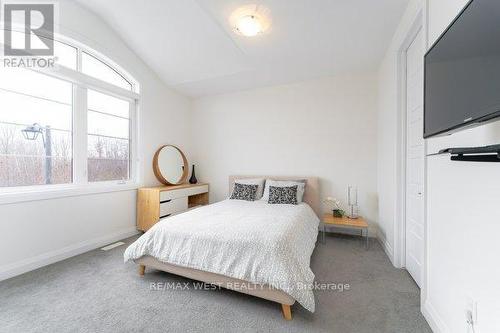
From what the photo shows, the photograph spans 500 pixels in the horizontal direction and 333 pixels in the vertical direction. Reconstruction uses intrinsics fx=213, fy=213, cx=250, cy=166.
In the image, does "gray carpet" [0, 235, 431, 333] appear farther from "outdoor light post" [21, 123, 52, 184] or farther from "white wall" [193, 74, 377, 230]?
"white wall" [193, 74, 377, 230]

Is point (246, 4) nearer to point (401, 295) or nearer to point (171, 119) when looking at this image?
point (171, 119)

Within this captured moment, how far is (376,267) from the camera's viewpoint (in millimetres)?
2273

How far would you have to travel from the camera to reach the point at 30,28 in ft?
7.41

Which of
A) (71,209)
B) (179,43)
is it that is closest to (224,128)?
(179,43)

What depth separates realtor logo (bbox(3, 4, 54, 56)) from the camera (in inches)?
84.3

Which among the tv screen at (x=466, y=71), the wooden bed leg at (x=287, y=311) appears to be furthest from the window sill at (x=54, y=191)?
the tv screen at (x=466, y=71)

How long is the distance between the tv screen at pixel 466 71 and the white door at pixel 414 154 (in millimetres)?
768

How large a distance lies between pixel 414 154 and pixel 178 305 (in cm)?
249

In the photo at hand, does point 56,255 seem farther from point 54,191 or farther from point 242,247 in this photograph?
point 242,247

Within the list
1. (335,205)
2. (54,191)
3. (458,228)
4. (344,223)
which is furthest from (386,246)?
(54,191)

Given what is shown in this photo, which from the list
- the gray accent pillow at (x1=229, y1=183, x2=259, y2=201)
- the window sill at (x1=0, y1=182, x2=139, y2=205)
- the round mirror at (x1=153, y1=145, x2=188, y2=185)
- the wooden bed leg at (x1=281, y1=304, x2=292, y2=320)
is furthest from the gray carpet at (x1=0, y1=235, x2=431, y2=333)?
the round mirror at (x1=153, y1=145, x2=188, y2=185)

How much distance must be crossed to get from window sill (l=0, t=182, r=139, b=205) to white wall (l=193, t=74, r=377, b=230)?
1.73 metres

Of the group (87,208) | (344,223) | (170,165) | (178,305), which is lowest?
(178,305)

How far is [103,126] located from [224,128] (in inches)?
77.4
